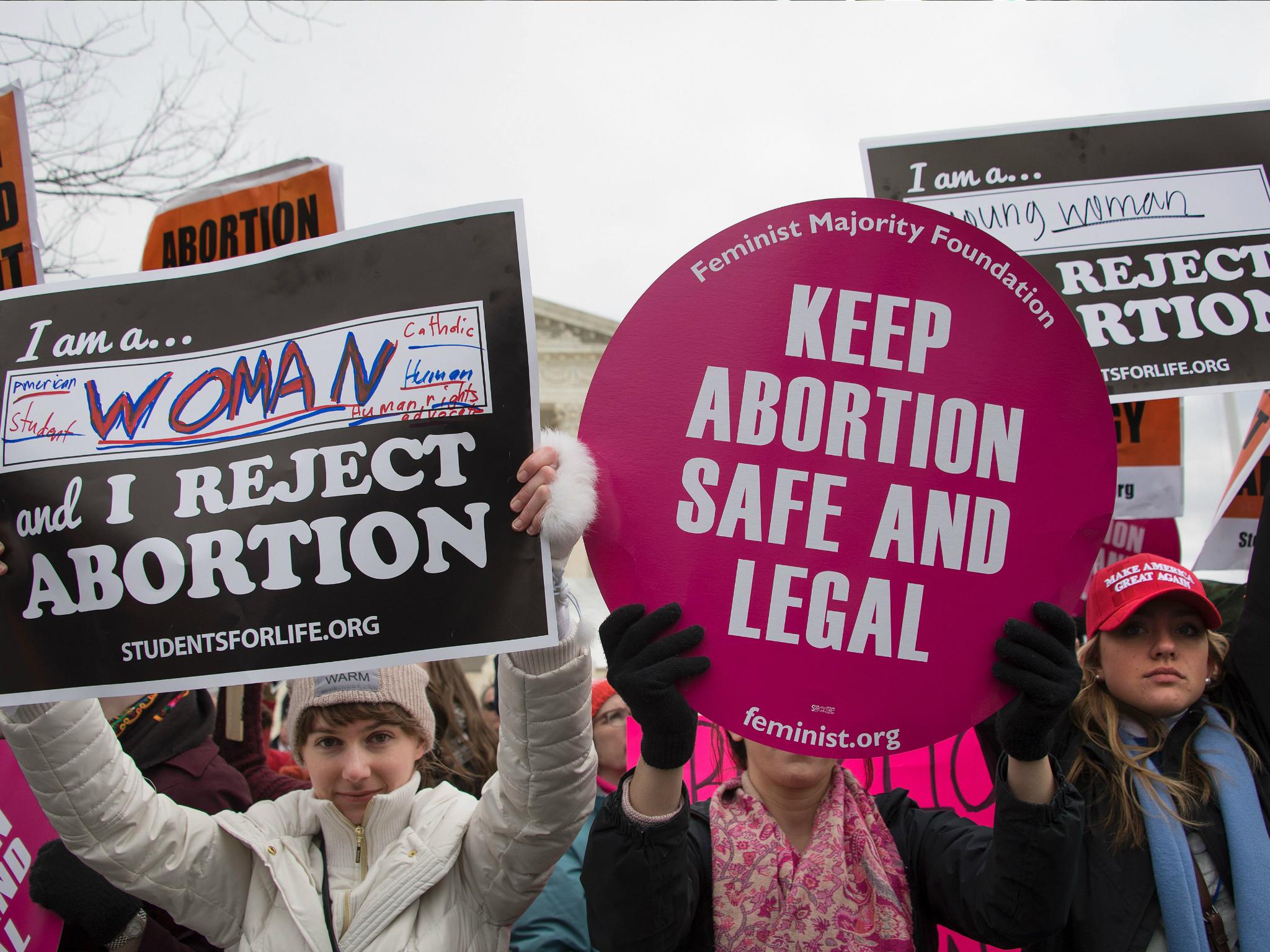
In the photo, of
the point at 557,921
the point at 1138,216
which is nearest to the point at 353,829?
the point at 557,921

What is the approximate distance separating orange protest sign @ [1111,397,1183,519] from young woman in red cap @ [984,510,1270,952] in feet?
6.74

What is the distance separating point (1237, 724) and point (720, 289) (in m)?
1.58

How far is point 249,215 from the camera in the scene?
363 centimetres

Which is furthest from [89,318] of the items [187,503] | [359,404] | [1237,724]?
[1237,724]

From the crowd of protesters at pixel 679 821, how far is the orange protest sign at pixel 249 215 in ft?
6.04

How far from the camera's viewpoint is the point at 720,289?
179 centimetres

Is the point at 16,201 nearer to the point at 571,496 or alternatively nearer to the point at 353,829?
the point at 353,829

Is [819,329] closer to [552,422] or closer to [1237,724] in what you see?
[1237,724]

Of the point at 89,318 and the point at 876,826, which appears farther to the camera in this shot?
the point at 89,318

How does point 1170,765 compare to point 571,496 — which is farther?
point 1170,765

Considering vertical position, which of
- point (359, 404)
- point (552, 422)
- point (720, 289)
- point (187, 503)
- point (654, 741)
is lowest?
point (654, 741)

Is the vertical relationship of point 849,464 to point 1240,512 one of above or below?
above

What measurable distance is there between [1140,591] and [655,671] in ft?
4.29

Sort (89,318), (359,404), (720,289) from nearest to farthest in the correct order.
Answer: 1. (720,289)
2. (359,404)
3. (89,318)
